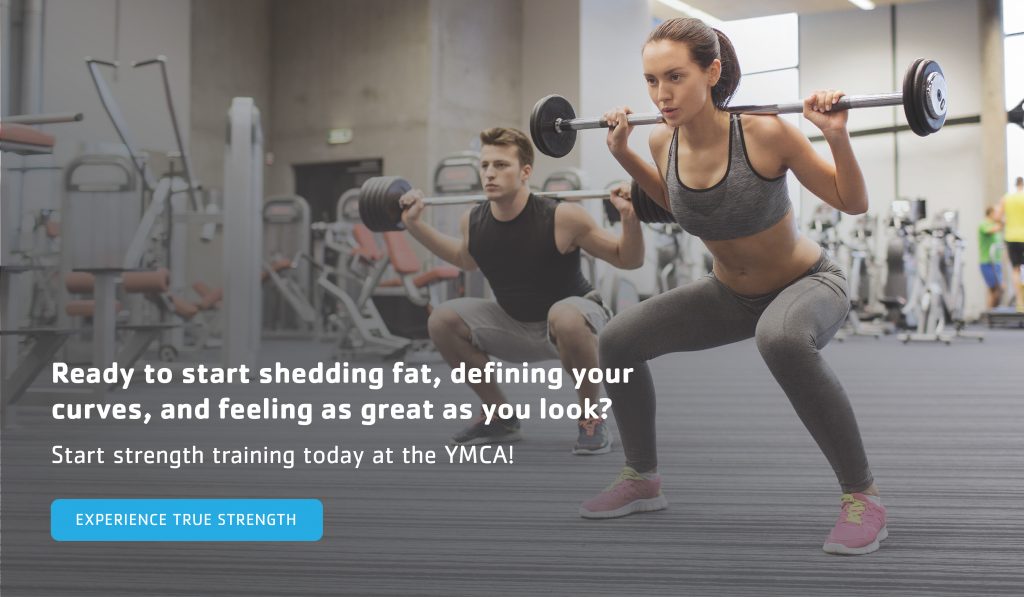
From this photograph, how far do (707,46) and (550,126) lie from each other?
0.50 meters

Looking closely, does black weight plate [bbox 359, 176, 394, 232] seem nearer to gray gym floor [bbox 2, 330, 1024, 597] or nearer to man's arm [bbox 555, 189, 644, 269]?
man's arm [bbox 555, 189, 644, 269]

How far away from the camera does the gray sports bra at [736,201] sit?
1541mm

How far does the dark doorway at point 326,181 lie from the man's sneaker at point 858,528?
29.1 ft

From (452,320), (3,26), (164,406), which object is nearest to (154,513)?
(452,320)

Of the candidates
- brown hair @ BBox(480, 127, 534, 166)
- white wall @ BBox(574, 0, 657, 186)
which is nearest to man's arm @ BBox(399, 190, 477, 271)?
brown hair @ BBox(480, 127, 534, 166)

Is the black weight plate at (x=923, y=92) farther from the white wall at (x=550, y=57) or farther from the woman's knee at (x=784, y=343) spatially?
the white wall at (x=550, y=57)

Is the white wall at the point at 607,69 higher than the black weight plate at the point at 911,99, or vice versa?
the white wall at the point at 607,69

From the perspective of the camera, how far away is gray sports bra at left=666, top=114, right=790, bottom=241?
154cm

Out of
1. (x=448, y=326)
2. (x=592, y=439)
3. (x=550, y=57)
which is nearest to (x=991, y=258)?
(x=550, y=57)

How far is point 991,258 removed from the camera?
1031cm

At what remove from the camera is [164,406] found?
3486 millimetres

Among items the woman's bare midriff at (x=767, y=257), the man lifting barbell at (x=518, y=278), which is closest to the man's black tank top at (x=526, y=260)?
the man lifting barbell at (x=518, y=278)

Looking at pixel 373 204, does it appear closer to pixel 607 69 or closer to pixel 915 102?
pixel 915 102

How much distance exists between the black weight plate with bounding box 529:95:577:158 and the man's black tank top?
50 centimetres
